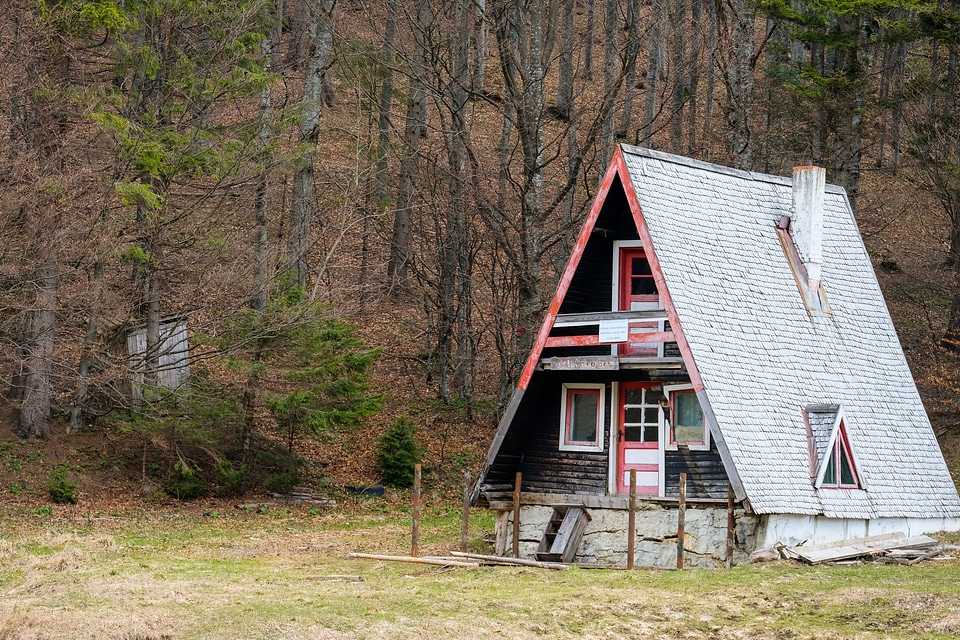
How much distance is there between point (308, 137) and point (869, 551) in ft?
62.2

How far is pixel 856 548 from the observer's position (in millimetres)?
17484

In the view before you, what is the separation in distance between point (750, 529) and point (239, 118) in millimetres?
16441

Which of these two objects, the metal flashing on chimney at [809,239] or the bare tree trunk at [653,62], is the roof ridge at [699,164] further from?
the bare tree trunk at [653,62]

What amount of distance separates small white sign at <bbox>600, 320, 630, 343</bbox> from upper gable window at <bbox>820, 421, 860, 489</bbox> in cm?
367

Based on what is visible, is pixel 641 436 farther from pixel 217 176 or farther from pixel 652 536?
pixel 217 176

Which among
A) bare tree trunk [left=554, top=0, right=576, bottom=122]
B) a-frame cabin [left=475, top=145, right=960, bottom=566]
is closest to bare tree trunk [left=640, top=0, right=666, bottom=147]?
bare tree trunk [left=554, top=0, right=576, bottom=122]

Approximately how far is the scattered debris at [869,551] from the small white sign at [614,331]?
3.84 meters

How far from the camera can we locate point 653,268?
1794cm

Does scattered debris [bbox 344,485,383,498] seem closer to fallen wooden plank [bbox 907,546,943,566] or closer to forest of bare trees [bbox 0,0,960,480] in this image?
forest of bare trees [bbox 0,0,960,480]

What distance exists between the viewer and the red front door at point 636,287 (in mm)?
19016

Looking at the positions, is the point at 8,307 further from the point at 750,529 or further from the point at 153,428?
the point at 750,529

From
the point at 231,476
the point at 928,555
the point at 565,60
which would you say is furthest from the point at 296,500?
the point at 565,60

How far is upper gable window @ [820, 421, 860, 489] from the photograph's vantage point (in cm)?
1827

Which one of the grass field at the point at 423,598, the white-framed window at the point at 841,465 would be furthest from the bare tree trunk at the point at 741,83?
the grass field at the point at 423,598
